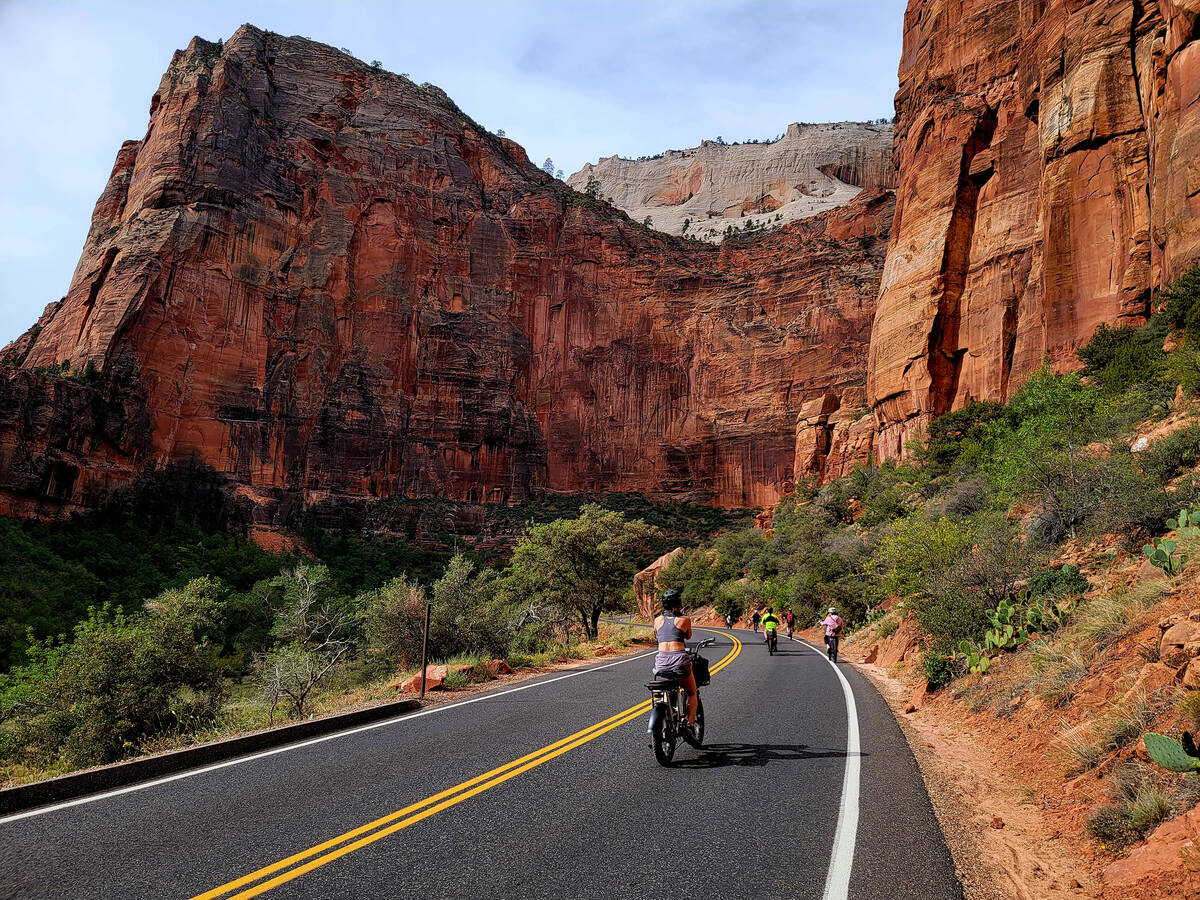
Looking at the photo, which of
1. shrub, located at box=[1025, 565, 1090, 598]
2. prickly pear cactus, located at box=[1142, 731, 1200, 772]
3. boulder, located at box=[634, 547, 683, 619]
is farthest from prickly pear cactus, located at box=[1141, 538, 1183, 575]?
boulder, located at box=[634, 547, 683, 619]

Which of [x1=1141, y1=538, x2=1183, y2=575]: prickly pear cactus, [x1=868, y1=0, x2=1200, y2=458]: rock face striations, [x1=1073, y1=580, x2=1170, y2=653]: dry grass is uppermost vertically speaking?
[x1=868, y1=0, x2=1200, y2=458]: rock face striations

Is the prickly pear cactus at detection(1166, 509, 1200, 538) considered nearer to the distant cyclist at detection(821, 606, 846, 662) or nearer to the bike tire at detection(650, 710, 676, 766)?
the bike tire at detection(650, 710, 676, 766)

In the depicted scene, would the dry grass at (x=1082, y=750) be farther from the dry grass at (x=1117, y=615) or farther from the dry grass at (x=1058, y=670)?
the dry grass at (x=1117, y=615)

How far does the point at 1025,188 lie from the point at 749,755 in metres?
41.5

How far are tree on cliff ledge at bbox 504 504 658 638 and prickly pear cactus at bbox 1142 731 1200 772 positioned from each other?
73.7 ft

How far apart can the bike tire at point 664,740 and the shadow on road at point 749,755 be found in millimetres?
146

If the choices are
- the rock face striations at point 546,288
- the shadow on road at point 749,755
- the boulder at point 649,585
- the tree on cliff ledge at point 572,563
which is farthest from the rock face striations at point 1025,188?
the shadow on road at point 749,755

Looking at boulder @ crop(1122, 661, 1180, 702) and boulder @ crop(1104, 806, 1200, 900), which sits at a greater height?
boulder @ crop(1122, 661, 1180, 702)

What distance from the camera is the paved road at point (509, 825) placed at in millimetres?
3684

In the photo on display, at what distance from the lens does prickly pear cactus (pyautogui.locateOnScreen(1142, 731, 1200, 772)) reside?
3924 mm

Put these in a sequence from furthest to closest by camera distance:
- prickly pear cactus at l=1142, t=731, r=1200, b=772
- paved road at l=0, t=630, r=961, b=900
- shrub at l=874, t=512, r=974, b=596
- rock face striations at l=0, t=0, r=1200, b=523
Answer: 1. rock face striations at l=0, t=0, r=1200, b=523
2. shrub at l=874, t=512, r=974, b=596
3. prickly pear cactus at l=1142, t=731, r=1200, b=772
4. paved road at l=0, t=630, r=961, b=900

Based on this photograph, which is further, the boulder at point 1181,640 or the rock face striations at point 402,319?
the rock face striations at point 402,319

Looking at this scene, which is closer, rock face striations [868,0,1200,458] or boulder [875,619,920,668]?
boulder [875,619,920,668]

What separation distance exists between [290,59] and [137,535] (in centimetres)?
6374
